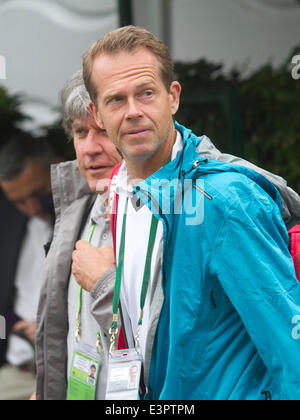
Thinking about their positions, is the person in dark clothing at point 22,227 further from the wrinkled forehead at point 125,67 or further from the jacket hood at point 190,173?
the jacket hood at point 190,173

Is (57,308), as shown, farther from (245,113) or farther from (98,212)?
(245,113)

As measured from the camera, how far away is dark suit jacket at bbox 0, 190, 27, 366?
3973 mm

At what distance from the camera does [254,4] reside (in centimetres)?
378

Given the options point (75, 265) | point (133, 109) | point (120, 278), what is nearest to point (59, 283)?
point (75, 265)

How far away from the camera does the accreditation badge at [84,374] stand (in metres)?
2.06

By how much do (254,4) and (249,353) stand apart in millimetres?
2780

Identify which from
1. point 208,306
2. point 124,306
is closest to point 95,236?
point 124,306

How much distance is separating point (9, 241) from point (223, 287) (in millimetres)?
2720

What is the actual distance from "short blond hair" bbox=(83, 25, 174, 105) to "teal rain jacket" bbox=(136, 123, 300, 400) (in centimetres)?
31

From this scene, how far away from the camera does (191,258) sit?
1549 mm

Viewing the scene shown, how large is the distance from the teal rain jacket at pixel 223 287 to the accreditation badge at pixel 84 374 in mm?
473

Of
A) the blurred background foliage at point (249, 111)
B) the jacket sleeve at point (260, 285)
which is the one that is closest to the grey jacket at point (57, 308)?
the jacket sleeve at point (260, 285)

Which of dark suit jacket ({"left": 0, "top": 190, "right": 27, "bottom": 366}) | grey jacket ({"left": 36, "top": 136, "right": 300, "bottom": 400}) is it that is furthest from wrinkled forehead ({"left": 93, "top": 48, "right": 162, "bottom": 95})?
dark suit jacket ({"left": 0, "top": 190, "right": 27, "bottom": 366})

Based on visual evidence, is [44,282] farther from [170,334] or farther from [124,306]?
[170,334]
